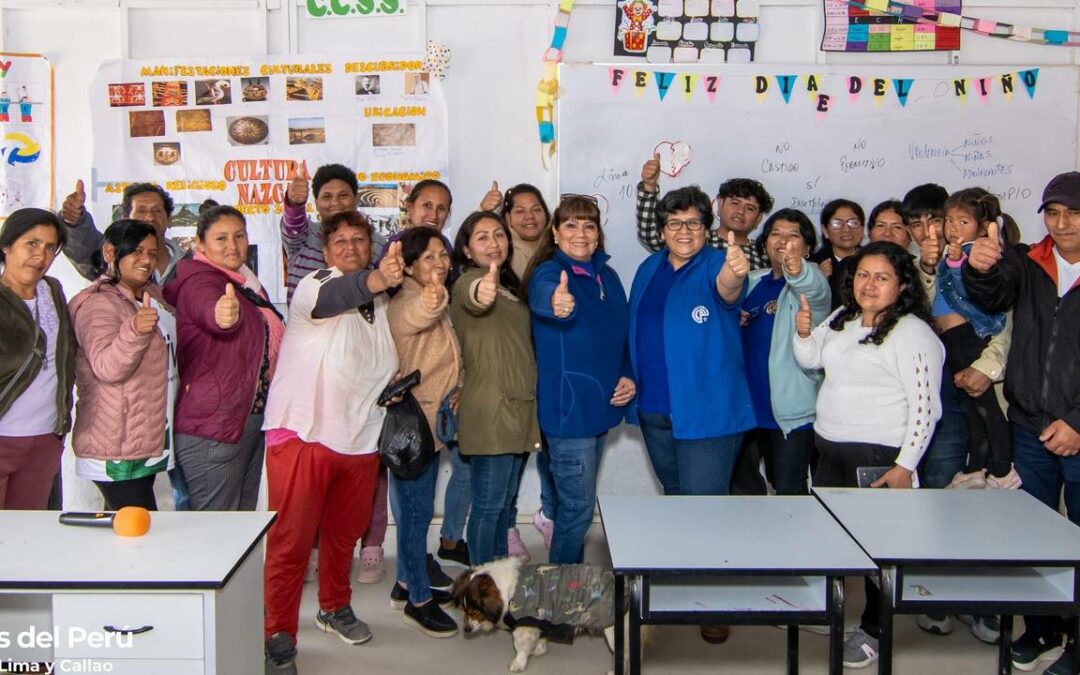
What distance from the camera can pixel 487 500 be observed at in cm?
320

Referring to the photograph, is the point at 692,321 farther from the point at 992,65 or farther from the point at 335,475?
the point at 992,65

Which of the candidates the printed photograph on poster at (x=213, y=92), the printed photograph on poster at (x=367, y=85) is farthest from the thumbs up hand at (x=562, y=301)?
the printed photograph on poster at (x=213, y=92)

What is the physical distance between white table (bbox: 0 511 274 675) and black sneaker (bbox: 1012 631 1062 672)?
2.33m

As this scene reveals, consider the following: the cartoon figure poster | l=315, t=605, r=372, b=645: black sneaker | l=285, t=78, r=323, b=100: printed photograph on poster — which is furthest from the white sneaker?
the cartoon figure poster

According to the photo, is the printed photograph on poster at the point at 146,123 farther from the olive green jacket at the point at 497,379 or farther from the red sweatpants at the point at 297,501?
the red sweatpants at the point at 297,501

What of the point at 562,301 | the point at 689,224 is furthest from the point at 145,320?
the point at 689,224

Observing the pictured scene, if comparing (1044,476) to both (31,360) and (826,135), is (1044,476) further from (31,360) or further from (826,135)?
(31,360)

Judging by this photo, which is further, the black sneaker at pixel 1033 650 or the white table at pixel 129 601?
the black sneaker at pixel 1033 650

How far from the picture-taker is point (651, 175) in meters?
3.79

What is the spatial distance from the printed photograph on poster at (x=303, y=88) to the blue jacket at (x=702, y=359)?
1961mm

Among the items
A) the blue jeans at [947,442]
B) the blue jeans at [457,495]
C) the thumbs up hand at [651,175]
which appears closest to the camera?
the blue jeans at [947,442]

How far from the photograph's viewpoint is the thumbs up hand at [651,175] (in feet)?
12.3

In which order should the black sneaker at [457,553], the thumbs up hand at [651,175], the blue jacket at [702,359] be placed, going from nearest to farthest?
the blue jacket at [702,359] < the black sneaker at [457,553] < the thumbs up hand at [651,175]

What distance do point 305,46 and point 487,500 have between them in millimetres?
2168
